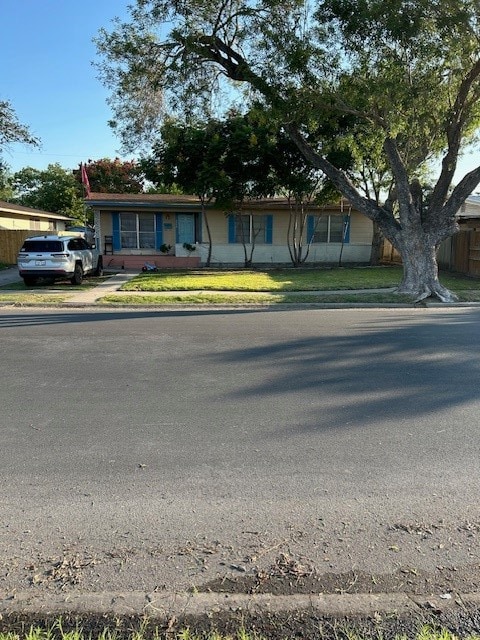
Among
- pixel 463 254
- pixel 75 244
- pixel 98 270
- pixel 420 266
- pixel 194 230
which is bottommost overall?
pixel 98 270

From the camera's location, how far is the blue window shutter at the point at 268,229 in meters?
25.5

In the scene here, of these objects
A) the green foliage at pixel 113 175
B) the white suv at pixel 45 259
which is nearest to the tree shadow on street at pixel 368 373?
the white suv at pixel 45 259

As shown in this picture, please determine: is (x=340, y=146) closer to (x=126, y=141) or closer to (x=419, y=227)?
(x=419, y=227)

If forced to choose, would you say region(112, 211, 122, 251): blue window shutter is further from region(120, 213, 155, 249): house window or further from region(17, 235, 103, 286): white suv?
region(17, 235, 103, 286): white suv

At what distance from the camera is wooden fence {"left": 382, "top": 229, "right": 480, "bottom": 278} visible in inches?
771

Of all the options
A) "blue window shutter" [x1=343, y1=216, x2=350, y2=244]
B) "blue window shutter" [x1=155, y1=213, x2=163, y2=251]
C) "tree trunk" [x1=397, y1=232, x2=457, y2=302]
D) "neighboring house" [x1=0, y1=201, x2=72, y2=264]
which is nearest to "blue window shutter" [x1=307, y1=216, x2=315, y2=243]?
"blue window shutter" [x1=343, y1=216, x2=350, y2=244]

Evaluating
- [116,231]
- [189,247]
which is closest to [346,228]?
[189,247]

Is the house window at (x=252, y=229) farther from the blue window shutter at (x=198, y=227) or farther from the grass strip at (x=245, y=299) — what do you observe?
the grass strip at (x=245, y=299)

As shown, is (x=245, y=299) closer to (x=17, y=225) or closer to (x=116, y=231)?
(x=116, y=231)

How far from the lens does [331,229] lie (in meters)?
26.5

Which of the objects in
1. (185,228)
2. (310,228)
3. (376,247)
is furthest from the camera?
(310,228)

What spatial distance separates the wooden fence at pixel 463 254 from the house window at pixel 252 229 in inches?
341

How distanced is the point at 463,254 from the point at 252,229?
10216mm

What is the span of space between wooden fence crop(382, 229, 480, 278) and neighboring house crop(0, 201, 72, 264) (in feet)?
74.2
